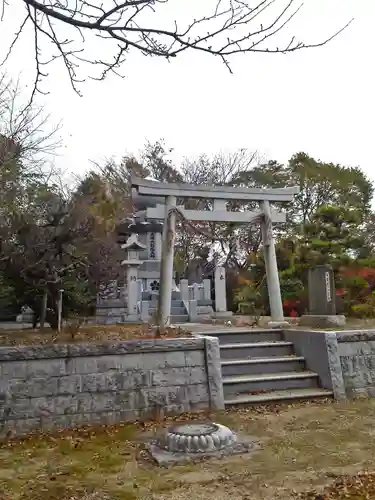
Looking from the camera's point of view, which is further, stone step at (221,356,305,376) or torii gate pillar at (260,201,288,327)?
torii gate pillar at (260,201,288,327)

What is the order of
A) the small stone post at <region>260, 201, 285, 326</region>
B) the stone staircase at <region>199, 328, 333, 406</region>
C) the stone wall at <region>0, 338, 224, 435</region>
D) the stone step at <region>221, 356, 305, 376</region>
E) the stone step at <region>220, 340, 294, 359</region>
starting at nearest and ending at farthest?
the stone wall at <region>0, 338, 224, 435</region>, the stone staircase at <region>199, 328, 333, 406</region>, the stone step at <region>221, 356, 305, 376</region>, the stone step at <region>220, 340, 294, 359</region>, the small stone post at <region>260, 201, 285, 326</region>

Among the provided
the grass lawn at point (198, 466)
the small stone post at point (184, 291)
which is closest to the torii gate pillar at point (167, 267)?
the grass lawn at point (198, 466)

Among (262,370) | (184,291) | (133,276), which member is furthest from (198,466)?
(133,276)

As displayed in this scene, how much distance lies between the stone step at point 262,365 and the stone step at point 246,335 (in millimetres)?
599

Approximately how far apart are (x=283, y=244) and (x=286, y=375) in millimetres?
10046

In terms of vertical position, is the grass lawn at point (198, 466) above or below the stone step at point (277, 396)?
below

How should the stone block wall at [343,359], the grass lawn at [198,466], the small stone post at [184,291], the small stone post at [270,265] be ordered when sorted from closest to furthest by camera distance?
the grass lawn at [198,466], the stone block wall at [343,359], the small stone post at [270,265], the small stone post at [184,291]

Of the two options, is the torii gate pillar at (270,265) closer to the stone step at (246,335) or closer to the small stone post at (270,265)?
the small stone post at (270,265)

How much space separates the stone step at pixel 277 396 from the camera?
627cm

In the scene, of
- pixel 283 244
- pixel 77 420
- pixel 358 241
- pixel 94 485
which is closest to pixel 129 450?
pixel 94 485

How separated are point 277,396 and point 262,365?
763mm

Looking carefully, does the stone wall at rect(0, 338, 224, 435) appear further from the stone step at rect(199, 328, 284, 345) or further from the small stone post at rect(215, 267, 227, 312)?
the small stone post at rect(215, 267, 227, 312)

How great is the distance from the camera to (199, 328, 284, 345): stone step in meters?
7.76

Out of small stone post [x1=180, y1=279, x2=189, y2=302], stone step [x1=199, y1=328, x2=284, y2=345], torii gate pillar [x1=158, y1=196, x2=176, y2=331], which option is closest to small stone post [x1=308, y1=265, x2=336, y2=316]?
stone step [x1=199, y1=328, x2=284, y2=345]
